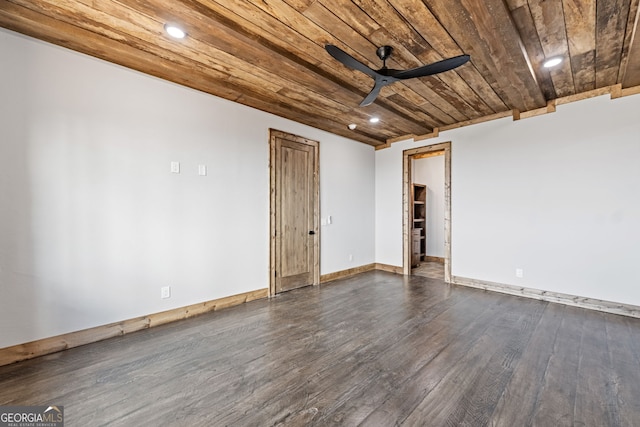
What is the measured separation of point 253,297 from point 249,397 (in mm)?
2091

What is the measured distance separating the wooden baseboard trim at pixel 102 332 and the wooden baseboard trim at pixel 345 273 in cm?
174

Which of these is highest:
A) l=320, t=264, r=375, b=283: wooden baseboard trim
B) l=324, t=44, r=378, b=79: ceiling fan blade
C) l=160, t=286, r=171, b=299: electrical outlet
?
l=324, t=44, r=378, b=79: ceiling fan blade

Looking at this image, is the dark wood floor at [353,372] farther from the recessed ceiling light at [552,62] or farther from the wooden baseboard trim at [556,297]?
the recessed ceiling light at [552,62]

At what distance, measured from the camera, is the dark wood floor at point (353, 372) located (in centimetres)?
168

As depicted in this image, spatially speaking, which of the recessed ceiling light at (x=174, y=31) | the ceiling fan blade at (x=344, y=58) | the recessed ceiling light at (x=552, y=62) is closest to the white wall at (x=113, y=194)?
the recessed ceiling light at (x=174, y=31)

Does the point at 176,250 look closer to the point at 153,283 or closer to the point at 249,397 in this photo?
the point at 153,283

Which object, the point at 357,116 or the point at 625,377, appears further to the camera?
the point at 357,116

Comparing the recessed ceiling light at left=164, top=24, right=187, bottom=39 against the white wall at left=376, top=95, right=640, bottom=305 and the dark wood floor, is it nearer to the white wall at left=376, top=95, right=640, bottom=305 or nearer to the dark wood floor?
the dark wood floor

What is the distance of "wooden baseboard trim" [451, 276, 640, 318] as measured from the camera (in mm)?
3283

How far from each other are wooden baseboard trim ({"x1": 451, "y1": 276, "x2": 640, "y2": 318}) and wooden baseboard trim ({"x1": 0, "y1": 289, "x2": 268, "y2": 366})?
12.6 ft

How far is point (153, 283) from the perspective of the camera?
118 inches

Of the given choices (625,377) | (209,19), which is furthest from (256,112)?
(625,377)

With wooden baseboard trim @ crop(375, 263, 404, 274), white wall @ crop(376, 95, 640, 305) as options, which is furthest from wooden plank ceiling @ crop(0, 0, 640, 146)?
wooden baseboard trim @ crop(375, 263, 404, 274)

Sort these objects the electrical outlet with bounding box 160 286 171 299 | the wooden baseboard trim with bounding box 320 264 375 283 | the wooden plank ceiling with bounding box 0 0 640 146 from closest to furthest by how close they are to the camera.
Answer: the wooden plank ceiling with bounding box 0 0 640 146, the electrical outlet with bounding box 160 286 171 299, the wooden baseboard trim with bounding box 320 264 375 283
